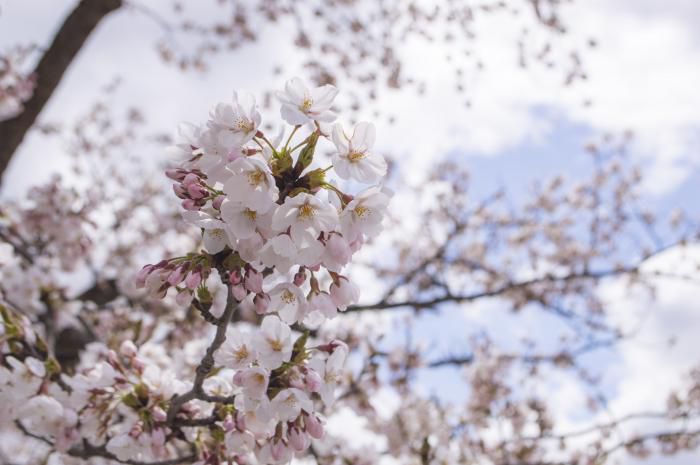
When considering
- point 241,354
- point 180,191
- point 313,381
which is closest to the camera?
point 180,191

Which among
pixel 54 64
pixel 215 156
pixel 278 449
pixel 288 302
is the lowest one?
pixel 278 449

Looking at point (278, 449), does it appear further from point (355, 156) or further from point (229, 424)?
point (355, 156)

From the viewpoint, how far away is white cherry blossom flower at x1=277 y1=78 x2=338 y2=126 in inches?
62.3

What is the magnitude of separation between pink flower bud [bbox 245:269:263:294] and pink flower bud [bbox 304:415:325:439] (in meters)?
0.43

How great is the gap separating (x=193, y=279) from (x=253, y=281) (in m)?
0.16

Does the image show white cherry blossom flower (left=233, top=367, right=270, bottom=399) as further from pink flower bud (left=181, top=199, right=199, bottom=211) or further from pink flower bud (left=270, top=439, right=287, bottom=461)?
pink flower bud (left=181, top=199, right=199, bottom=211)

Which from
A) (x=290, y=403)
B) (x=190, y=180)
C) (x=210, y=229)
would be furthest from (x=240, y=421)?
(x=190, y=180)

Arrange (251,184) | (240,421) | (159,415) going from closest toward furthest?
(251,184) < (240,421) < (159,415)

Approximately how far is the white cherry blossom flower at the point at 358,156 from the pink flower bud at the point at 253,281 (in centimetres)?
34

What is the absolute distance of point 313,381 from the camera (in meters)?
1.65

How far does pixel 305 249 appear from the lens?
1.50 metres

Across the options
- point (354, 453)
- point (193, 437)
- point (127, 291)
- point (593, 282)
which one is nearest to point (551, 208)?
point (593, 282)

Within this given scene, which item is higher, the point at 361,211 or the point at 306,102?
the point at 306,102

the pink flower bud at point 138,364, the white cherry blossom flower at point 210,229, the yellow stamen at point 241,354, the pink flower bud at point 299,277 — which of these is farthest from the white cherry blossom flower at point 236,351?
the pink flower bud at point 138,364
